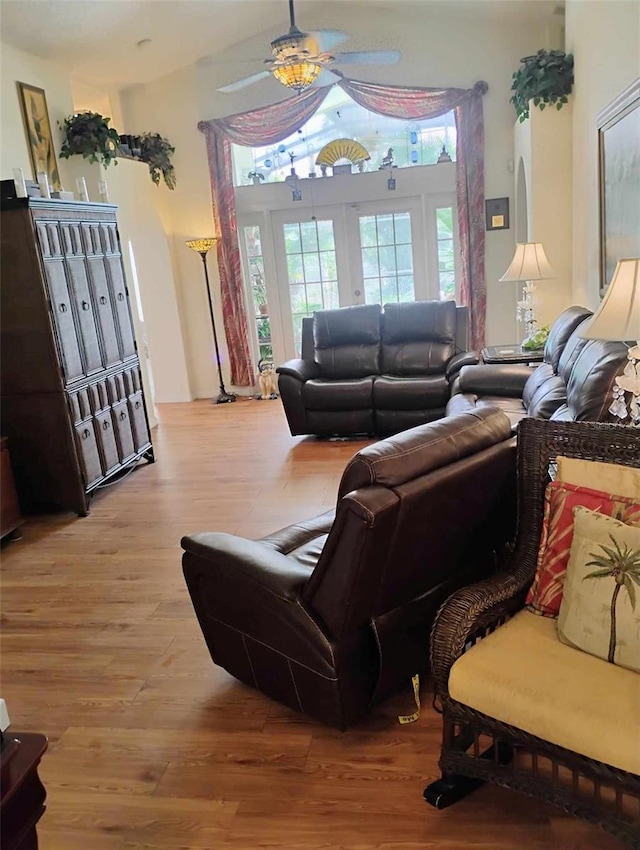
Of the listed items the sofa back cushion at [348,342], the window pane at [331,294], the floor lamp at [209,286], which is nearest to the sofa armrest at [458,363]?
the sofa back cushion at [348,342]

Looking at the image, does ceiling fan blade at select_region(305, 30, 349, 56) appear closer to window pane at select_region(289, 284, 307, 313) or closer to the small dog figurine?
window pane at select_region(289, 284, 307, 313)

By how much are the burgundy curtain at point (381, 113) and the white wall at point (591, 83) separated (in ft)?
4.92

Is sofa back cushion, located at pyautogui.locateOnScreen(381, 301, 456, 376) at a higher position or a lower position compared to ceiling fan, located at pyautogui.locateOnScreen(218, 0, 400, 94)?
lower

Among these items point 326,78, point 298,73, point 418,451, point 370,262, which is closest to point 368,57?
point 326,78


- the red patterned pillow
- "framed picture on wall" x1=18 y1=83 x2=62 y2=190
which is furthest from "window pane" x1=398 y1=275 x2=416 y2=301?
the red patterned pillow

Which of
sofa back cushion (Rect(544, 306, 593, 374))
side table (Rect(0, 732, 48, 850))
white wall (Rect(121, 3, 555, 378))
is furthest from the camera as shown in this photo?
white wall (Rect(121, 3, 555, 378))

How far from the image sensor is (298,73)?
4.16 meters

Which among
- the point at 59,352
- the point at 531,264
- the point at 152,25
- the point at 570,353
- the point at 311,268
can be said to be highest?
the point at 152,25

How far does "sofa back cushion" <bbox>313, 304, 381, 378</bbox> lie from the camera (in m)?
5.64

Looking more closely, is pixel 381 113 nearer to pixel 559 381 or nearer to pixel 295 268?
pixel 295 268

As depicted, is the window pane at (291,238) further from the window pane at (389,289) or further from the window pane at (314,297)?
the window pane at (389,289)

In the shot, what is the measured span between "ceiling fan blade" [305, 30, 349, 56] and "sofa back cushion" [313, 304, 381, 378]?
225cm

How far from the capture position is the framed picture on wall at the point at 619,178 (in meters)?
3.46

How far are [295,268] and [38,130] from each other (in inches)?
119
